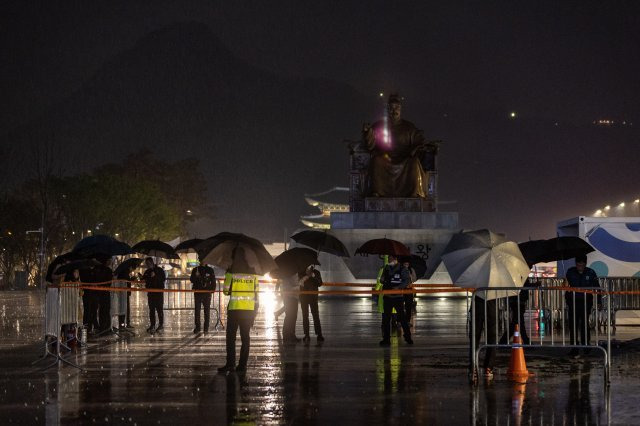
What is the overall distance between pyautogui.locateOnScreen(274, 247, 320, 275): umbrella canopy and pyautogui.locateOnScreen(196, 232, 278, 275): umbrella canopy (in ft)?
16.5

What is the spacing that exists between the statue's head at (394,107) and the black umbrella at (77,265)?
22.4 meters

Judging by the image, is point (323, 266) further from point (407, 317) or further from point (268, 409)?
point (268, 409)

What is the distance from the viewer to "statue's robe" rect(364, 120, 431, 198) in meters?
Result: 41.4

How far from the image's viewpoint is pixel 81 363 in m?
15.6

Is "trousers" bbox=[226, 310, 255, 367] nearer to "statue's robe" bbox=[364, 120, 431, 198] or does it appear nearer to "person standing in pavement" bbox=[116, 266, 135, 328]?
"person standing in pavement" bbox=[116, 266, 135, 328]

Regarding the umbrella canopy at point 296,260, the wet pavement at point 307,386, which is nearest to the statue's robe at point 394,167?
the umbrella canopy at point 296,260

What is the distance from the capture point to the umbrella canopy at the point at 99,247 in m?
21.7

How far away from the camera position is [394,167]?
41.5m

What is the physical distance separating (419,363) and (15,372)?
576 cm

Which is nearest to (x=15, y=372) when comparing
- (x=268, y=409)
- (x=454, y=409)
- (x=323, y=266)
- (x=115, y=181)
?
(x=268, y=409)

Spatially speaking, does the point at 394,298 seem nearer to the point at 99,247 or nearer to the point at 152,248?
the point at 99,247

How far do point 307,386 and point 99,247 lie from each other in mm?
10441

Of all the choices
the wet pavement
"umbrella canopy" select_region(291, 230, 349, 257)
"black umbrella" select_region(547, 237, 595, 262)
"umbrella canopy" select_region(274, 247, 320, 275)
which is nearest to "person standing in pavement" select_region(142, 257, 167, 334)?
the wet pavement

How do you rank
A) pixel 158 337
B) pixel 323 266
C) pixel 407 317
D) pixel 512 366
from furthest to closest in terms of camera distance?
pixel 323 266, pixel 158 337, pixel 407 317, pixel 512 366
